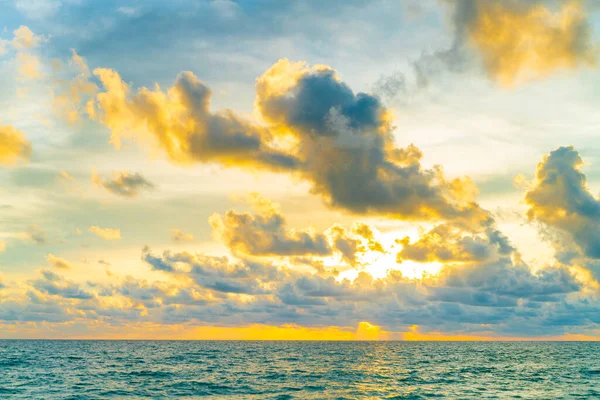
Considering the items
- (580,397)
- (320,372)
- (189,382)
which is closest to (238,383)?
(189,382)

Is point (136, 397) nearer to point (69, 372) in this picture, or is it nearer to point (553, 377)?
point (69, 372)

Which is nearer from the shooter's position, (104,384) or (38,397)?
(38,397)

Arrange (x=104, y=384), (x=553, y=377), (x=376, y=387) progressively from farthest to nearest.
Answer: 1. (x=553, y=377)
2. (x=104, y=384)
3. (x=376, y=387)

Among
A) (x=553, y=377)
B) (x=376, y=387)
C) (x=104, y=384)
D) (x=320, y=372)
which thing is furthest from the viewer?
(x=320, y=372)

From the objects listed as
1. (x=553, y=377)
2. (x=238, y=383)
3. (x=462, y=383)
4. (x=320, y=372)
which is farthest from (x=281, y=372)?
(x=553, y=377)

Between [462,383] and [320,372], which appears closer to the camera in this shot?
[462,383]

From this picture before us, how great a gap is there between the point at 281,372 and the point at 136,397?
144 feet

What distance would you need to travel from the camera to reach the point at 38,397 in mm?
72188

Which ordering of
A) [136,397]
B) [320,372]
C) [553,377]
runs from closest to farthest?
[136,397] → [553,377] → [320,372]

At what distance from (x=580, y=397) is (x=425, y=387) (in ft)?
75.0

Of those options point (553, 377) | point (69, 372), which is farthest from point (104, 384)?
point (553, 377)

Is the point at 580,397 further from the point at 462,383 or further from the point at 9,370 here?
the point at 9,370

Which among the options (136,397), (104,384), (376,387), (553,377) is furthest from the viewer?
(553,377)

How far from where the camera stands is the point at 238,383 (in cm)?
8631
